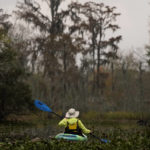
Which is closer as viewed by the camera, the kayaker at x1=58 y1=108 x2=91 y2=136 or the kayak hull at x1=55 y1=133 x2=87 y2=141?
the kayak hull at x1=55 y1=133 x2=87 y2=141

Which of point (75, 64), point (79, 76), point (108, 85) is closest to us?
point (75, 64)

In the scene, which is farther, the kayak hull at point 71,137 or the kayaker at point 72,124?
the kayaker at point 72,124

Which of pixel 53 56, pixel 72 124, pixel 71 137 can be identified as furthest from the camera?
pixel 53 56

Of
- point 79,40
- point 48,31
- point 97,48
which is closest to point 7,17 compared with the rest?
point 48,31

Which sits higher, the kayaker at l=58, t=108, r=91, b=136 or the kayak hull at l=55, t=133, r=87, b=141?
the kayaker at l=58, t=108, r=91, b=136

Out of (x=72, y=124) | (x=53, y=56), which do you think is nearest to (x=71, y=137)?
(x=72, y=124)

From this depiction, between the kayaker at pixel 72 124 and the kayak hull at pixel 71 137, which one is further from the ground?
the kayaker at pixel 72 124

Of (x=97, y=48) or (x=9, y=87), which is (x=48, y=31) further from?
A: (x=9, y=87)

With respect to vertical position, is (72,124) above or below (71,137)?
above

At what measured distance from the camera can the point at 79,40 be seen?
3272cm

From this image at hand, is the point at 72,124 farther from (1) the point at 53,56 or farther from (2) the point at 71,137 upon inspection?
(1) the point at 53,56

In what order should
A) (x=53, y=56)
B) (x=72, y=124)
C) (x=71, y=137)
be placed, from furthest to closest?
(x=53, y=56) → (x=72, y=124) → (x=71, y=137)

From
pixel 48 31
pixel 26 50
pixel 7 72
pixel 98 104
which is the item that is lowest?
pixel 98 104

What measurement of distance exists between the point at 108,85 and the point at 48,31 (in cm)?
2356
